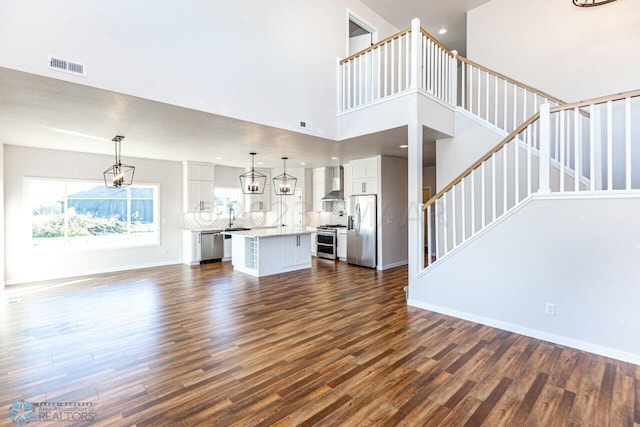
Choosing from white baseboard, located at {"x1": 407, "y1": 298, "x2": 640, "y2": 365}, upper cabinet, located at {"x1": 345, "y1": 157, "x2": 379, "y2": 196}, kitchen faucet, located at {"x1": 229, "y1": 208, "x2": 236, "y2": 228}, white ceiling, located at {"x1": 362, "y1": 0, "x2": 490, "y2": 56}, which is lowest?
white baseboard, located at {"x1": 407, "y1": 298, "x2": 640, "y2": 365}

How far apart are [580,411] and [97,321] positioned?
16.4 feet

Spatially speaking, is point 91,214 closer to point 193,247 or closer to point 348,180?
point 193,247

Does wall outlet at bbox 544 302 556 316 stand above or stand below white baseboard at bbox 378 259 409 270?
above

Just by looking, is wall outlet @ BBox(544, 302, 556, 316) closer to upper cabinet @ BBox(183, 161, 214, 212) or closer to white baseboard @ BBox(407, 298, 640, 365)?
white baseboard @ BBox(407, 298, 640, 365)

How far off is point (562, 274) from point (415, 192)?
190 cm

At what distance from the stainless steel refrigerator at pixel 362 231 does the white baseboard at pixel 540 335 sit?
2737mm

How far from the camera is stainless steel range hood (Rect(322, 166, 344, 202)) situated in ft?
27.8

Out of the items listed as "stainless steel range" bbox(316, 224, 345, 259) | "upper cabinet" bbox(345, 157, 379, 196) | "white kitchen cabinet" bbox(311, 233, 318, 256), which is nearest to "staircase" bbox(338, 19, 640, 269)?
"upper cabinet" bbox(345, 157, 379, 196)

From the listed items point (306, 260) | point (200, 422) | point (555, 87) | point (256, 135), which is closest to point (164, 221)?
point (306, 260)

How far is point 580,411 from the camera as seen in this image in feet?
7.09

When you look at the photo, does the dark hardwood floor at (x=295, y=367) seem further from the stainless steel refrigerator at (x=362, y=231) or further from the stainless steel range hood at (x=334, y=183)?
the stainless steel range hood at (x=334, y=183)

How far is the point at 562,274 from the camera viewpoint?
3203 millimetres

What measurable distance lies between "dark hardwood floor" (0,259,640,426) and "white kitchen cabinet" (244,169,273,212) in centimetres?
496

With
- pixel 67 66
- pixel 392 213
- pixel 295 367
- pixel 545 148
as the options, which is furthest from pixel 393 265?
pixel 67 66
